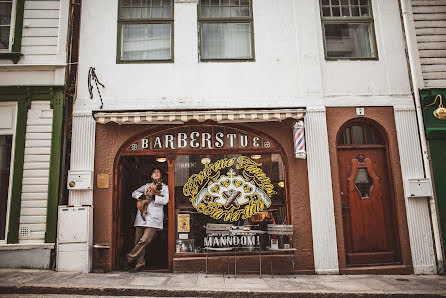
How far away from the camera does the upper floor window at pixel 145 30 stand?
342 inches

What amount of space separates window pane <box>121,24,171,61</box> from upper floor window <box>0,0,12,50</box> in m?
2.62

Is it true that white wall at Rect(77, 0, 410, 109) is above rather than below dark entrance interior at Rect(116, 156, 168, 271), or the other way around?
above

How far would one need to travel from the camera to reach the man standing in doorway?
7.93 meters

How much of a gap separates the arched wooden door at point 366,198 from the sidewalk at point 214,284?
0.67 meters

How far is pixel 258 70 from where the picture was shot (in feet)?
28.1

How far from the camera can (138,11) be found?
8914 millimetres

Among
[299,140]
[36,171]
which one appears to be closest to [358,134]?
[299,140]

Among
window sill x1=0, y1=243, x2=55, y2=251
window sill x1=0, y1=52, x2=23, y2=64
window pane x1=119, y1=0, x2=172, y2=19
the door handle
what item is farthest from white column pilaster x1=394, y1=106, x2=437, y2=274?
window sill x1=0, y1=52, x2=23, y2=64

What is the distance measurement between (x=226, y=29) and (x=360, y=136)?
4.08 metres

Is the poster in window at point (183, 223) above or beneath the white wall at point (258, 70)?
beneath

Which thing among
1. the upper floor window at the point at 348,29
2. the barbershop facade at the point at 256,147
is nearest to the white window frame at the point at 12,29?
the barbershop facade at the point at 256,147

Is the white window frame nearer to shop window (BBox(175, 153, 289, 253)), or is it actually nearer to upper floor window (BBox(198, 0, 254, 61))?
upper floor window (BBox(198, 0, 254, 61))

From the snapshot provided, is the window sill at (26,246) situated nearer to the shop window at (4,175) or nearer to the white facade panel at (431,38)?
the shop window at (4,175)

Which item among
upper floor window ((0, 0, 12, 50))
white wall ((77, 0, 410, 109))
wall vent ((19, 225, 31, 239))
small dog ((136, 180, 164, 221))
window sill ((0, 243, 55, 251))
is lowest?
window sill ((0, 243, 55, 251))
